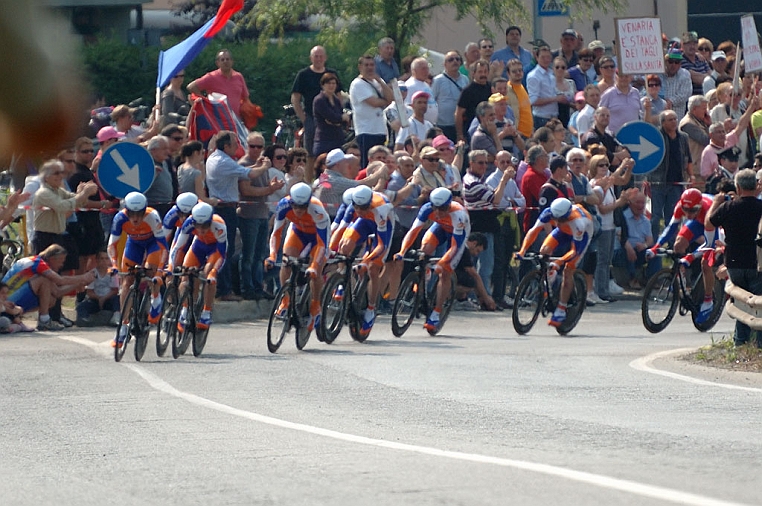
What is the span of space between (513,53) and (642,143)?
2.77m

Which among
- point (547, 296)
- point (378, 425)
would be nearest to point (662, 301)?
point (547, 296)

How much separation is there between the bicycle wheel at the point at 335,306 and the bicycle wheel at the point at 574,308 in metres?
2.91

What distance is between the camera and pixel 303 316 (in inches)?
589

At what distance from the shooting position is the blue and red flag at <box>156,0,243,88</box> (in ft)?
5.12

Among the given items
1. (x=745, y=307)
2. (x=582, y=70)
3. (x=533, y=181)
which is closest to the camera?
(x=745, y=307)

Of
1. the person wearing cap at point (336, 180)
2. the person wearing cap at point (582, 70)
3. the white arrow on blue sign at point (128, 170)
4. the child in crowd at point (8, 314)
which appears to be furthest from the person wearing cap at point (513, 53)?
the white arrow on blue sign at point (128, 170)

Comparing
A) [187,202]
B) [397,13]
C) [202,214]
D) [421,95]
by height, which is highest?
[397,13]

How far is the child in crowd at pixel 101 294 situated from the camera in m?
17.0

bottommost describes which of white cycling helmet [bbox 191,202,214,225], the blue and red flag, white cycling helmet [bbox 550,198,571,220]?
white cycling helmet [bbox 550,198,571,220]

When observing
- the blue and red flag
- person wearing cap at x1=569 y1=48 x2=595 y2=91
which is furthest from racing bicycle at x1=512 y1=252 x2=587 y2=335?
the blue and red flag

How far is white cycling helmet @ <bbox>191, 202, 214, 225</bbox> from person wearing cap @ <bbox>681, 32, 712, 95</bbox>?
11652mm

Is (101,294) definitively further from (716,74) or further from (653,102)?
(716,74)

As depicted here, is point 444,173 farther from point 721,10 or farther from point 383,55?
point 721,10

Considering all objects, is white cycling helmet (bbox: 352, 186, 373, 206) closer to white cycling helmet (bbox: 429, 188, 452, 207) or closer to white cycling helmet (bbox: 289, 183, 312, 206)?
white cycling helmet (bbox: 289, 183, 312, 206)
